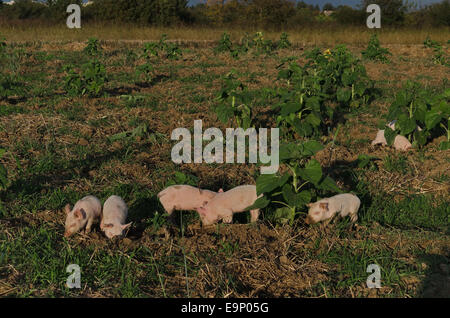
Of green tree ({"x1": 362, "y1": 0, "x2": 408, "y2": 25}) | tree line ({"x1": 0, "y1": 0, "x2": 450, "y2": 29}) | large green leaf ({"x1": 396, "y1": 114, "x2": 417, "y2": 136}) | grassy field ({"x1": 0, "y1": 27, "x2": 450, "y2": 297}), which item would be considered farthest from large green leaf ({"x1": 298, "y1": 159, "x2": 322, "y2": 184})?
green tree ({"x1": 362, "y1": 0, "x2": 408, "y2": 25})

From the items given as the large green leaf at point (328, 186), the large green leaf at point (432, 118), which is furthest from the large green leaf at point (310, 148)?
the large green leaf at point (432, 118)

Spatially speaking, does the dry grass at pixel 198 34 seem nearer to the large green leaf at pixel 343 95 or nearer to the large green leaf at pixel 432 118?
the large green leaf at pixel 343 95

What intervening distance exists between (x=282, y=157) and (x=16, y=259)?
1925 millimetres

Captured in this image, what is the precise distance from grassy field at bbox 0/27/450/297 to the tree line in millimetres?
17806

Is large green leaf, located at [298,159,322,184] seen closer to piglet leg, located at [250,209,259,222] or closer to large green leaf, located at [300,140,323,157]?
large green leaf, located at [300,140,323,157]

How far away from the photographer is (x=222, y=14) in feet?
106

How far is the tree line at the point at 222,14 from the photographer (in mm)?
24953

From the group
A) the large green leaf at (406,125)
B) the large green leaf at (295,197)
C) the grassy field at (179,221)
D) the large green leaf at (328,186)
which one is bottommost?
the grassy field at (179,221)

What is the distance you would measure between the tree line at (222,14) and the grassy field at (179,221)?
17.8 meters

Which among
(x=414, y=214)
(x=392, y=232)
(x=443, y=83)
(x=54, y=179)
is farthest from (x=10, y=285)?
(x=443, y=83)

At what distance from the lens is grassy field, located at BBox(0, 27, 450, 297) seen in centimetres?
265

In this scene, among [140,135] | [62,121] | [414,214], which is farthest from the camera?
[62,121]

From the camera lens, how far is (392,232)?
322 cm

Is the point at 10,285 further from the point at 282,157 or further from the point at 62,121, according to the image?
the point at 62,121
